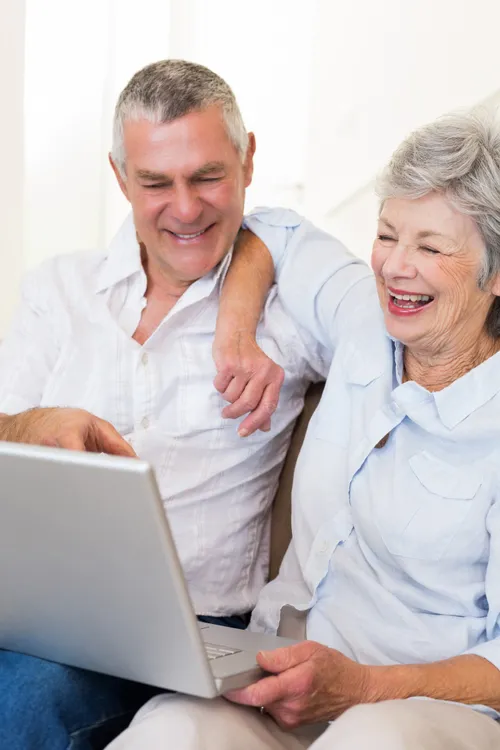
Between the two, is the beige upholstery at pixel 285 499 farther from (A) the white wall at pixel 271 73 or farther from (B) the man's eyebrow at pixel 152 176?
(A) the white wall at pixel 271 73

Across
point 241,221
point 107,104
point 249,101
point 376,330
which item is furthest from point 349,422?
point 249,101

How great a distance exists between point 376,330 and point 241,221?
38 cm

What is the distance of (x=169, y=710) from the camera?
1.08 m

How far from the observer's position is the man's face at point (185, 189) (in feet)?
5.25

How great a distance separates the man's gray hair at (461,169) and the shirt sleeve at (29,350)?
0.66m

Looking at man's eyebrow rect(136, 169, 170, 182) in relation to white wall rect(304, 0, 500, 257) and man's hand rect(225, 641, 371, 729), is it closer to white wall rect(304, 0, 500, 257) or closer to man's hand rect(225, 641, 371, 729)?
man's hand rect(225, 641, 371, 729)

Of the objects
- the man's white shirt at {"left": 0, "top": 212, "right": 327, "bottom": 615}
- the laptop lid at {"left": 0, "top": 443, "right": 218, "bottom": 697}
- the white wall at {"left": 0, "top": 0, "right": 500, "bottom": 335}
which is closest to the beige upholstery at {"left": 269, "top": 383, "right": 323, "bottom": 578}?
the man's white shirt at {"left": 0, "top": 212, "right": 327, "bottom": 615}

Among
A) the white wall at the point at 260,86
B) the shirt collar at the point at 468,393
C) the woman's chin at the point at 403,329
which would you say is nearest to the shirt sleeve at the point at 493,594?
the shirt collar at the point at 468,393

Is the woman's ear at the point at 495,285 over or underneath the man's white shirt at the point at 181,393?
over

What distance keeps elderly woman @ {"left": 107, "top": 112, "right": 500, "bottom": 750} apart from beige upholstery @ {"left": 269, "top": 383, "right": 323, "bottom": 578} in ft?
0.56

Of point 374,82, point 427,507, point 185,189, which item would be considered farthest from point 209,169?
point 374,82

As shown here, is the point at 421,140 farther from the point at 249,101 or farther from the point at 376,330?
the point at 249,101

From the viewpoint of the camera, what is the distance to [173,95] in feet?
5.24

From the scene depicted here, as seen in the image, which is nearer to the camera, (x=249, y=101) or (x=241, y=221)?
(x=241, y=221)
